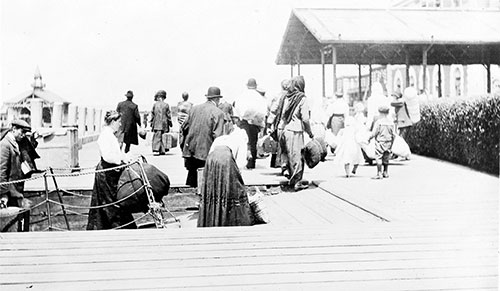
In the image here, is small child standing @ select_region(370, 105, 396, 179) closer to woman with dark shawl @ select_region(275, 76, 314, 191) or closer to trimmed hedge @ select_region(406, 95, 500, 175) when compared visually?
trimmed hedge @ select_region(406, 95, 500, 175)

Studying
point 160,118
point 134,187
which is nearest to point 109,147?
point 134,187

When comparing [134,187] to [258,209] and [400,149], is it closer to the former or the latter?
[258,209]

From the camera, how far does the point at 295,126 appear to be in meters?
7.77

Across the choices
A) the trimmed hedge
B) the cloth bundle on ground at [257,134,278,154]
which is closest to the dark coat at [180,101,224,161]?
the cloth bundle on ground at [257,134,278,154]

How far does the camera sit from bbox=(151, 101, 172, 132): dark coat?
43.2 ft

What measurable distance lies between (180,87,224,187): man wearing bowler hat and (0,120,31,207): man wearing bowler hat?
1859 mm

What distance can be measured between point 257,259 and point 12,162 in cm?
331

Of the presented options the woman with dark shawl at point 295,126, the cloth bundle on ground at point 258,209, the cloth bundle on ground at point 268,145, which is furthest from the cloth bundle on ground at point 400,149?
the cloth bundle on ground at point 258,209

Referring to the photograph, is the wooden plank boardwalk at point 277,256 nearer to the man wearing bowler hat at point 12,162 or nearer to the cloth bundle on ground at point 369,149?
the man wearing bowler hat at point 12,162

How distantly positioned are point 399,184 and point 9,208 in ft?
14.5

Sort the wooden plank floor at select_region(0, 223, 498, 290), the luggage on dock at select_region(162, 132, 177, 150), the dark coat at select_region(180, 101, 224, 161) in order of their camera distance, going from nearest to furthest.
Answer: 1. the wooden plank floor at select_region(0, 223, 498, 290)
2. the dark coat at select_region(180, 101, 224, 161)
3. the luggage on dock at select_region(162, 132, 177, 150)

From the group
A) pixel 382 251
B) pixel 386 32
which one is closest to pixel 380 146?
pixel 382 251

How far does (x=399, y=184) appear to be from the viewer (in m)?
7.77

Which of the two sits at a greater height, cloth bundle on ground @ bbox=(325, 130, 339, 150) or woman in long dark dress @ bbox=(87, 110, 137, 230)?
cloth bundle on ground @ bbox=(325, 130, 339, 150)
